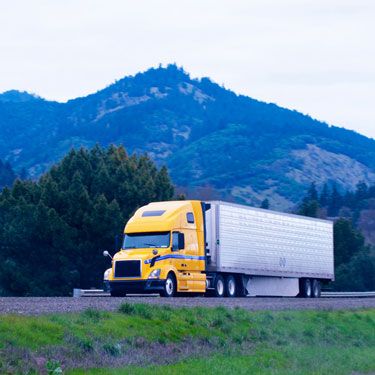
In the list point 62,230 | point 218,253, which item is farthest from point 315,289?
point 62,230

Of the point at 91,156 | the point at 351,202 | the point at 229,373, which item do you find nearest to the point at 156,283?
the point at 229,373

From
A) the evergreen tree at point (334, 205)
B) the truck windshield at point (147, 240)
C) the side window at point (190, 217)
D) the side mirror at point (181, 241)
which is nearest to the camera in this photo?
the truck windshield at point (147, 240)

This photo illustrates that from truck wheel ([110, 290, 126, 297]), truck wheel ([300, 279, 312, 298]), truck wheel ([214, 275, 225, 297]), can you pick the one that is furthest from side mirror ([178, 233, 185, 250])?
truck wheel ([300, 279, 312, 298])

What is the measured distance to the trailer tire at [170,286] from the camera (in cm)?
3466

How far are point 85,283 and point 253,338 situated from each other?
34975mm

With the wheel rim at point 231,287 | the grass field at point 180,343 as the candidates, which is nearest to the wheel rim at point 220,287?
the wheel rim at point 231,287

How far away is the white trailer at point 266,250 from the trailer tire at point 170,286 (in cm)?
384

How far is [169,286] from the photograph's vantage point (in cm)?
3500

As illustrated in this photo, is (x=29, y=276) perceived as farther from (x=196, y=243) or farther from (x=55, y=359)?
(x=55, y=359)

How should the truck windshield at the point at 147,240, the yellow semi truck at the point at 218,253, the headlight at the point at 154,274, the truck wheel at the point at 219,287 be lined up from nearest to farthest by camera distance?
the headlight at the point at 154,274 → the yellow semi truck at the point at 218,253 → the truck windshield at the point at 147,240 → the truck wheel at the point at 219,287

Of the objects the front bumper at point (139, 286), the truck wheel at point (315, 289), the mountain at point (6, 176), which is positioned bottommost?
the front bumper at point (139, 286)

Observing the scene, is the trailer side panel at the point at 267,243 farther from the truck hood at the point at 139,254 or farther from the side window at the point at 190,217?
the truck hood at the point at 139,254

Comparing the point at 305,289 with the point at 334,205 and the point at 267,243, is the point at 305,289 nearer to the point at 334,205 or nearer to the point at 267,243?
the point at 267,243

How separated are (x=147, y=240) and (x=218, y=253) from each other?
478cm
